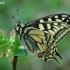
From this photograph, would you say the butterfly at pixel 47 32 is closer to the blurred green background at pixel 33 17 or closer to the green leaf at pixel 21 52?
the green leaf at pixel 21 52

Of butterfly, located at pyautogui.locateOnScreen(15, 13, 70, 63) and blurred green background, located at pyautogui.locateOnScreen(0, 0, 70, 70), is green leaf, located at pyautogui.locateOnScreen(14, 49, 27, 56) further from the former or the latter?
blurred green background, located at pyautogui.locateOnScreen(0, 0, 70, 70)

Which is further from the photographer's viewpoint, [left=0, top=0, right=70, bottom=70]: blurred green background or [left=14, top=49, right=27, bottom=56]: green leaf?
[left=0, top=0, right=70, bottom=70]: blurred green background

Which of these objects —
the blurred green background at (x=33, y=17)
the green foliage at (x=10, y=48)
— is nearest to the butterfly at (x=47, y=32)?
the green foliage at (x=10, y=48)

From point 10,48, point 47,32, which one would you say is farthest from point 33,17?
point 10,48

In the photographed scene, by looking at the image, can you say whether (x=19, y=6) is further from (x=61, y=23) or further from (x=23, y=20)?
(x=61, y=23)

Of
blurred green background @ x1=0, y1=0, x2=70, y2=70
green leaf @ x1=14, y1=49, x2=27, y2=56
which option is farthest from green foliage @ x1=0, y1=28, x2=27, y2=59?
blurred green background @ x1=0, y1=0, x2=70, y2=70

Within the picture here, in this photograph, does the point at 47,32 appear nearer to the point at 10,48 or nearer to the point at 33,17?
the point at 10,48
